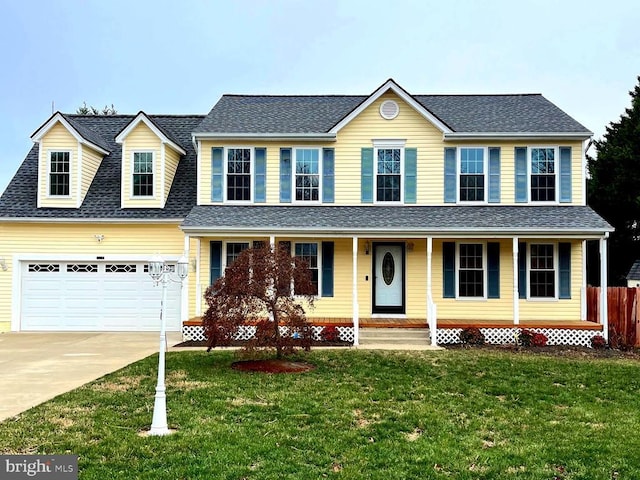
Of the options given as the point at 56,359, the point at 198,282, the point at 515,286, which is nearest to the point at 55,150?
the point at 198,282

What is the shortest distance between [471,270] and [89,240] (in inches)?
481

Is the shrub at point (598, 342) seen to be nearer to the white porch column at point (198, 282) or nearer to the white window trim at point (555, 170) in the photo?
the white window trim at point (555, 170)

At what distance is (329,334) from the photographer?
45.4ft

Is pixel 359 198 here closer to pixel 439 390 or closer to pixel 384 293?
pixel 384 293

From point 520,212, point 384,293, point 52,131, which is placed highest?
point 52,131

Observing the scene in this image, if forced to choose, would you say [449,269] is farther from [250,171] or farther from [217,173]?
[217,173]

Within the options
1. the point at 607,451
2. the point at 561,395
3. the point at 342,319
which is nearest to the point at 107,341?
the point at 342,319

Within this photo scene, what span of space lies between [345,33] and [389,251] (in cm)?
1326

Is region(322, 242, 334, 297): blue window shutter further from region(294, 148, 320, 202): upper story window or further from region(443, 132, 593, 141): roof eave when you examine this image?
region(443, 132, 593, 141): roof eave

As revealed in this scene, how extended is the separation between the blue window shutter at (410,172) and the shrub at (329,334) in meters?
4.85

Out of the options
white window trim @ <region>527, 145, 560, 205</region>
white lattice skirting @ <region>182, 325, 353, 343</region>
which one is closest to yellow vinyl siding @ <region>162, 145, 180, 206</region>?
white lattice skirting @ <region>182, 325, 353, 343</region>

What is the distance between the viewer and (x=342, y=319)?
15.1 meters

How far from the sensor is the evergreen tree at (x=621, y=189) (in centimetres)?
2755

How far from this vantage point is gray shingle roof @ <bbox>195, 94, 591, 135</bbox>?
1591 cm
